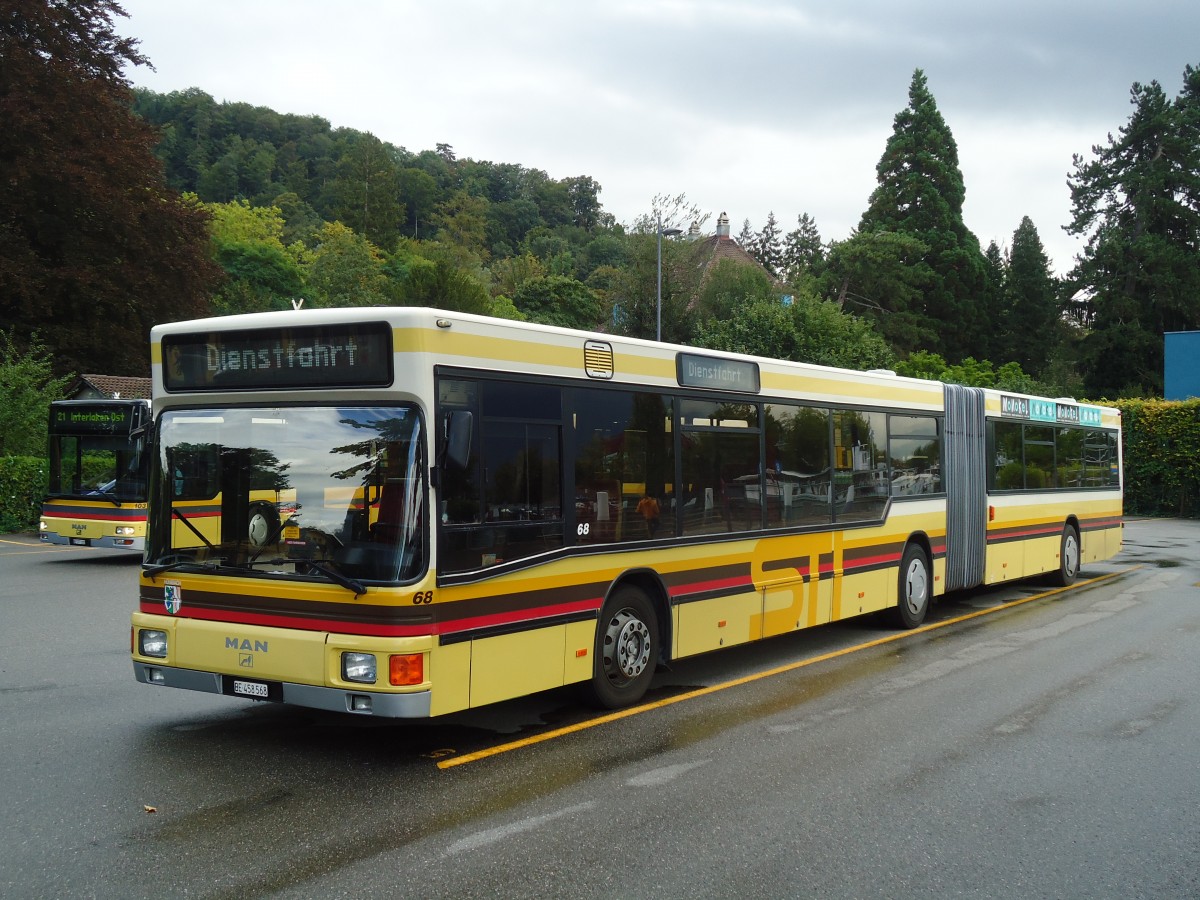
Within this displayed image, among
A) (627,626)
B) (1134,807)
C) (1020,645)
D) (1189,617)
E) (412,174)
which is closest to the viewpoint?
(1134,807)

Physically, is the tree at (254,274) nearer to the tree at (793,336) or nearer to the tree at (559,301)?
the tree at (559,301)

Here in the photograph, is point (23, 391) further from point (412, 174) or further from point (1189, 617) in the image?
point (412, 174)

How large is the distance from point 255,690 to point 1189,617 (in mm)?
11841

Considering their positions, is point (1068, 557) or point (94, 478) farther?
point (94, 478)

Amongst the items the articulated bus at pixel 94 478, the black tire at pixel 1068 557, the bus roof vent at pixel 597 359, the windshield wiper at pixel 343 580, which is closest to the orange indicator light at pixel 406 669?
the windshield wiper at pixel 343 580

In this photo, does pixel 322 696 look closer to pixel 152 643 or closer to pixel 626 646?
pixel 152 643

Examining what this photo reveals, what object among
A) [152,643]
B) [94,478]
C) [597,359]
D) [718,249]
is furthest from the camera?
[718,249]

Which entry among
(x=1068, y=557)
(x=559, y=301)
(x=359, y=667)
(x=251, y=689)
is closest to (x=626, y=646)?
(x=359, y=667)

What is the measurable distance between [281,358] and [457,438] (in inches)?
54.2

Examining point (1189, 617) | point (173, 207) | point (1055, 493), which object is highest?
point (173, 207)

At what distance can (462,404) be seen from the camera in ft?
21.1

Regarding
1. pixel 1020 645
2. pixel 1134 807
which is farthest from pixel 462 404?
pixel 1020 645

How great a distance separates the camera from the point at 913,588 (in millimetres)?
12328

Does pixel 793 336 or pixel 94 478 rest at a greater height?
pixel 793 336
